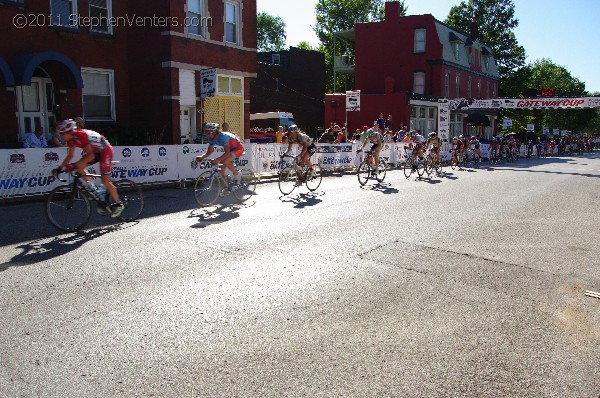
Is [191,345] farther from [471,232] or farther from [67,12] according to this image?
[67,12]

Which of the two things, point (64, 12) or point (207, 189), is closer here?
point (207, 189)

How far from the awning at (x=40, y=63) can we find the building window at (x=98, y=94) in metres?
1.74

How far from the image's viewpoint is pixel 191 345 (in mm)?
4355

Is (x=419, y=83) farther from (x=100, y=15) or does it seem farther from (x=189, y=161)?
(x=189, y=161)

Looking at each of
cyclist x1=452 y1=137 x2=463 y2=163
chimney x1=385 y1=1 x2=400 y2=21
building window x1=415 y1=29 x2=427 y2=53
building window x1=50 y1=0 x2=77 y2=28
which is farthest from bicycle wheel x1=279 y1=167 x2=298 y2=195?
chimney x1=385 y1=1 x2=400 y2=21

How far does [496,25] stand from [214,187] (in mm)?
62429

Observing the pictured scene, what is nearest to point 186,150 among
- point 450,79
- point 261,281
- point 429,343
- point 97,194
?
point 97,194

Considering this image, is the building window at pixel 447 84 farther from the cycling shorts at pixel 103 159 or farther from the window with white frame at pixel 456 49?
the cycling shorts at pixel 103 159

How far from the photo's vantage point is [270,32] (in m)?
94.0

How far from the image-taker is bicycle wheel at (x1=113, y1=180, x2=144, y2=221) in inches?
392

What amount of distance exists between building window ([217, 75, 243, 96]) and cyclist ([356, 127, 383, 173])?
354 inches

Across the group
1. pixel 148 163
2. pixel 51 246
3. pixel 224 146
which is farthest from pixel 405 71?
pixel 51 246

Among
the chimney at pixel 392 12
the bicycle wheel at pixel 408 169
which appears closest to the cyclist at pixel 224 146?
the bicycle wheel at pixel 408 169

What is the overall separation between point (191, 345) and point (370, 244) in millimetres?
4338
